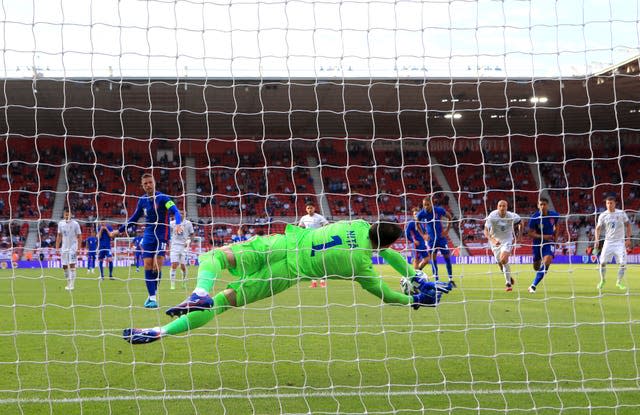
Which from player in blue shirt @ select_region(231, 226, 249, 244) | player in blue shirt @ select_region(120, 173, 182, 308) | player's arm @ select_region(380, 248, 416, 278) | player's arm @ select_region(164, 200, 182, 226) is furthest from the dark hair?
player in blue shirt @ select_region(120, 173, 182, 308)

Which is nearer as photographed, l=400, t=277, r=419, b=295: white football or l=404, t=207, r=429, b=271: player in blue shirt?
l=400, t=277, r=419, b=295: white football

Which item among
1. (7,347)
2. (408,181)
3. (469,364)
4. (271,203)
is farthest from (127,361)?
(408,181)

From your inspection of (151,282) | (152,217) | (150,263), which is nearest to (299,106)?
(152,217)

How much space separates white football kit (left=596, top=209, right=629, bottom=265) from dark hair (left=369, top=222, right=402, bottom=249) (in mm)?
9158

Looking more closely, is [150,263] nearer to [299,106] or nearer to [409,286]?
[409,286]

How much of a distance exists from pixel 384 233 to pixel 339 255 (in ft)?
1.54

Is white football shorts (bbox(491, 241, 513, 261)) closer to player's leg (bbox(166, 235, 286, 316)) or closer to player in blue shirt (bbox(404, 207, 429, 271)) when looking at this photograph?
player in blue shirt (bbox(404, 207, 429, 271))

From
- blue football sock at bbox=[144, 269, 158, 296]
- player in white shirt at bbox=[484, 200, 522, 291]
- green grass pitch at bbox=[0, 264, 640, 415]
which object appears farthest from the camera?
player in white shirt at bbox=[484, 200, 522, 291]

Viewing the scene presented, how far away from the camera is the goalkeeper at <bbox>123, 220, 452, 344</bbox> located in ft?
19.7

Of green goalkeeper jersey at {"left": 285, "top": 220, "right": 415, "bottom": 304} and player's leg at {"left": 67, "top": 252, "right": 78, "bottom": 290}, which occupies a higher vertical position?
green goalkeeper jersey at {"left": 285, "top": 220, "right": 415, "bottom": 304}

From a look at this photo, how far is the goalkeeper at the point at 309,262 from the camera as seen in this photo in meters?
6.02

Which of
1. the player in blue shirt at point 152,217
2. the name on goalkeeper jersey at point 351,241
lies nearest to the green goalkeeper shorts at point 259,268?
the name on goalkeeper jersey at point 351,241

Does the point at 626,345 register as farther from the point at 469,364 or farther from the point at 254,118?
the point at 254,118

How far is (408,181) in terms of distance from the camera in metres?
31.1
